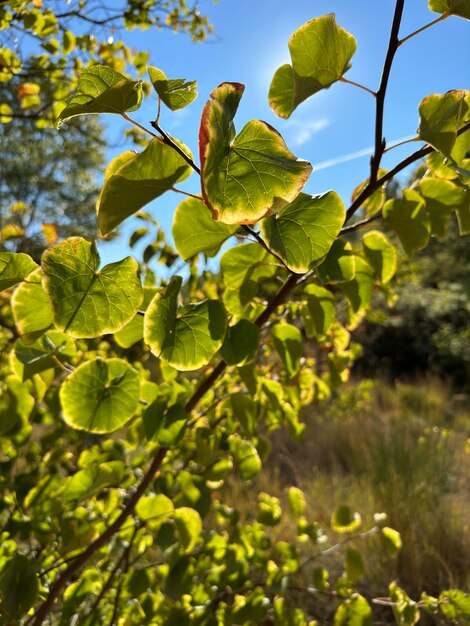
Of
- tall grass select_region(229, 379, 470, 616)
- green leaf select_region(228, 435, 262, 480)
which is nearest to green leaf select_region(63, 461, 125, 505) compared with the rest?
green leaf select_region(228, 435, 262, 480)

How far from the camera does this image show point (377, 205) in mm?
716

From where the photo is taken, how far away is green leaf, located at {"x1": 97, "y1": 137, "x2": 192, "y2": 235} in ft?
1.31

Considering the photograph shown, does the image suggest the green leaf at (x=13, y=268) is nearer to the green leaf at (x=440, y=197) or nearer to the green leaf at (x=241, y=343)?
the green leaf at (x=241, y=343)

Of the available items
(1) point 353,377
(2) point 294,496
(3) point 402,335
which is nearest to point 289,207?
(2) point 294,496

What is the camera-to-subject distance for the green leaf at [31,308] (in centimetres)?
51

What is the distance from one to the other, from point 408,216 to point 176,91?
1.01 ft

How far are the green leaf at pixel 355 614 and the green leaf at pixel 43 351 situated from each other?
2.29 ft

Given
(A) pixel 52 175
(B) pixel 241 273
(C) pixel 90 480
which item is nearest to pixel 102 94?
(B) pixel 241 273

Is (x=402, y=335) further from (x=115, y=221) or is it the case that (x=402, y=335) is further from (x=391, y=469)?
(x=115, y=221)

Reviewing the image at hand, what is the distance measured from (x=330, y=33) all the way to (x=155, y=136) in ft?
0.62

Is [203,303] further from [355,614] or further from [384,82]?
[355,614]

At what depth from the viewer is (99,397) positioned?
58cm

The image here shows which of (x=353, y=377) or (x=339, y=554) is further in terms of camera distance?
(x=353, y=377)

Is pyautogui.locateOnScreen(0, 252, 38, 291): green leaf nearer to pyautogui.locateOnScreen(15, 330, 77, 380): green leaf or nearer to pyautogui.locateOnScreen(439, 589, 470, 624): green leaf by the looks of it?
pyautogui.locateOnScreen(15, 330, 77, 380): green leaf
